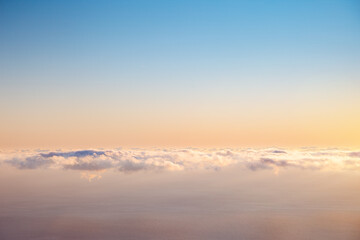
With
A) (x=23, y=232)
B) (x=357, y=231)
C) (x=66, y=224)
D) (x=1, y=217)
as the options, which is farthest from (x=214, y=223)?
(x=1, y=217)

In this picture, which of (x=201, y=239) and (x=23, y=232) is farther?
(x=23, y=232)

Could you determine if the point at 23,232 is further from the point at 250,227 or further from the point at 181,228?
the point at 250,227

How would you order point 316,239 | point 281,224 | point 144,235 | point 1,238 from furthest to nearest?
point 281,224 < point 144,235 < point 316,239 < point 1,238

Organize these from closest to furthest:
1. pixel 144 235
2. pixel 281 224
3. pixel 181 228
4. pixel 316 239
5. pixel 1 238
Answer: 1. pixel 1 238
2. pixel 316 239
3. pixel 144 235
4. pixel 181 228
5. pixel 281 224

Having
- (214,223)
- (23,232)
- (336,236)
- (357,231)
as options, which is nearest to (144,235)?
(214,223)

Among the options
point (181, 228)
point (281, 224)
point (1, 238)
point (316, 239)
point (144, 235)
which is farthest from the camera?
point (281, 224)

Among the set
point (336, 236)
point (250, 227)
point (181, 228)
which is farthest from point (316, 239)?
point (181, 228)

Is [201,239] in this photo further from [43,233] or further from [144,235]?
[43,233]

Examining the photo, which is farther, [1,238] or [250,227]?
[250,227]
